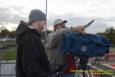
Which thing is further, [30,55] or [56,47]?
[56,47]

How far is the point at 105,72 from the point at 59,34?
135 cm

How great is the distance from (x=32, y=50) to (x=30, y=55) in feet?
0.21

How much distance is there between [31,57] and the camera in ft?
15.7

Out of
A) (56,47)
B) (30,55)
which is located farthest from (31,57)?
(56,47)

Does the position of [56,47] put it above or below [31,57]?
below

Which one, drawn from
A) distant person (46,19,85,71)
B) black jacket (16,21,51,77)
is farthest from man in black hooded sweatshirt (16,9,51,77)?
distant person (46,19,85,71)

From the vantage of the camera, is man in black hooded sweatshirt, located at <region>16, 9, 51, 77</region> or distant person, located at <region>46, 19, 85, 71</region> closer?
man in black hooded sweatshirt, located at <region>16, 9, 51, 77</region>

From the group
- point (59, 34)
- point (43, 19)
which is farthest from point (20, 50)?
point (59, 34)

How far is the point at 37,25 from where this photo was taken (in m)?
5.00

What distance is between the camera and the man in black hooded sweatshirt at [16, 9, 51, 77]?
4.79 metres

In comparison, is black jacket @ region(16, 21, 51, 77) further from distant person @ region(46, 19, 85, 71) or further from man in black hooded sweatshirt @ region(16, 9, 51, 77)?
distant person @ region(46, 19, 85, 71)

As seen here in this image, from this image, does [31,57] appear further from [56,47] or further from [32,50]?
[56,47]

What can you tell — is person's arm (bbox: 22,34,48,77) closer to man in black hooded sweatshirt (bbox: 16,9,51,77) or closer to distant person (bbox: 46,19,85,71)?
man in black hooded sweatshirt (bbox: 16,9,51,77)

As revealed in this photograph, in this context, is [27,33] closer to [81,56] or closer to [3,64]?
[81,56]
